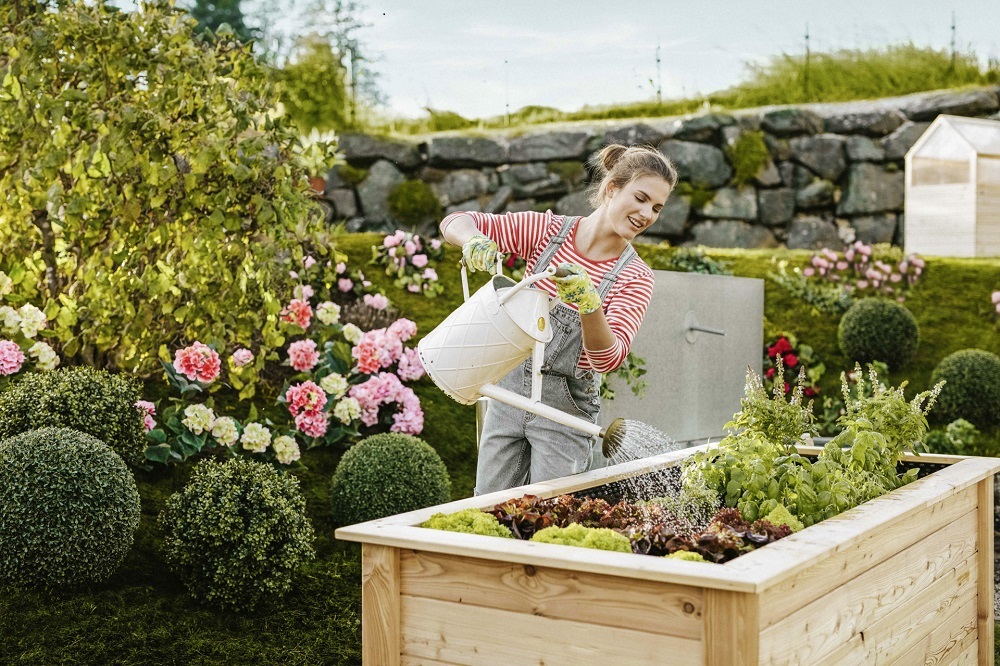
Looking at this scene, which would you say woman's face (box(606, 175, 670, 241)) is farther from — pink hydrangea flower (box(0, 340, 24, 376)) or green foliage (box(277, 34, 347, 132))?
green foliage (box(277, 34, 347, 132))

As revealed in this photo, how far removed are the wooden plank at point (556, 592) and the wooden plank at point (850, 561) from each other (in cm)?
14

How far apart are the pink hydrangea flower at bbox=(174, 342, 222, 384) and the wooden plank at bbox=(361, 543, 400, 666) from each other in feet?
7.41

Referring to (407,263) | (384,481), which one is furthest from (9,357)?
(407,263)

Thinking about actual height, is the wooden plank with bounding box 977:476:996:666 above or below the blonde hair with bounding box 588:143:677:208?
below

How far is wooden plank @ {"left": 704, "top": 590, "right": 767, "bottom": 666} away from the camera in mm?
1518

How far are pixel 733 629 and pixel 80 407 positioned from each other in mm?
2635

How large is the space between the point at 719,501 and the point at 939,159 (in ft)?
26.4

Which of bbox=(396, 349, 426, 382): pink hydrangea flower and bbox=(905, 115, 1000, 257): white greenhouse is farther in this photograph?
bbox=(905, 115, 1000, 257): white greenhouse

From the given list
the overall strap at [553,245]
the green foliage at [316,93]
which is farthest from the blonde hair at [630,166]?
the green foliage at [316,93]

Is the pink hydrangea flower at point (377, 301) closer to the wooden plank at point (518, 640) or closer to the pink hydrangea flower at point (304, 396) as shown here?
the pink hydrangea flower at point (304, 396)

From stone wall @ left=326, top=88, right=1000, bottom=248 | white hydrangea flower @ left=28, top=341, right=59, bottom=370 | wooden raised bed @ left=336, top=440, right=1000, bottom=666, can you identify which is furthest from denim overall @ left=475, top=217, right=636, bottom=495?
stone wall @ left=326, top=88, right=1000, bottom=248

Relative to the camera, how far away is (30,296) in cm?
385

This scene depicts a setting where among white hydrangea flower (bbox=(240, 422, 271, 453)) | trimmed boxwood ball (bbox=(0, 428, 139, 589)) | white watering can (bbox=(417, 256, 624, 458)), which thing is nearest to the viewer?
white watering can (bbox=(417, 256, 624, 458))

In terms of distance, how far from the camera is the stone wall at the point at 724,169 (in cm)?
1051
